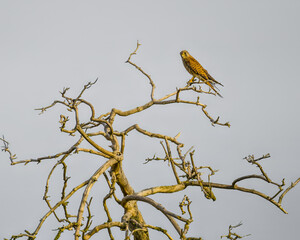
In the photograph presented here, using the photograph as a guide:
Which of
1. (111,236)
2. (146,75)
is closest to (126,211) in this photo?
(111,236)

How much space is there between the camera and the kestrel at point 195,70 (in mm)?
9303

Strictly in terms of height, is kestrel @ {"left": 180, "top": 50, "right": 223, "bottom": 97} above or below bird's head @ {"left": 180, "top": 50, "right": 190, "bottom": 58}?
below

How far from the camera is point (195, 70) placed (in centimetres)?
1001

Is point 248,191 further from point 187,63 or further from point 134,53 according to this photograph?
point 187,63

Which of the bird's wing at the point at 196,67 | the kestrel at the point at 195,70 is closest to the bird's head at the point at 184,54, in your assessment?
the kestrel at the point at 195,70

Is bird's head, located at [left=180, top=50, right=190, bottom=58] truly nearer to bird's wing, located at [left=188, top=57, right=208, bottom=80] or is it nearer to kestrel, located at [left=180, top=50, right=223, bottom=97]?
kestrel, located at [left=180, top=50, right=223, bottom=97]

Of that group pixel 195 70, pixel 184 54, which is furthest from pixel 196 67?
pixel 184 54

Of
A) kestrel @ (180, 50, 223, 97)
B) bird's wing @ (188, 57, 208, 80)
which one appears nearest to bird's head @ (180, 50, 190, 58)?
kestrel @ (180, 50, 223, 97)

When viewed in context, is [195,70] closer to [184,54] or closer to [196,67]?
[196,67]

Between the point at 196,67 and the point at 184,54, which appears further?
the point at 184,54

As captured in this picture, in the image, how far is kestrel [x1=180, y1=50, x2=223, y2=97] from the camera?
930cm

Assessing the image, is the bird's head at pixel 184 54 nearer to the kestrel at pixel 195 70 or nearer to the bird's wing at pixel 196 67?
the kestrel at pixel 195 70

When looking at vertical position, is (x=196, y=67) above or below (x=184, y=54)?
below

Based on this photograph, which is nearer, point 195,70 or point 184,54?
point 195,70
